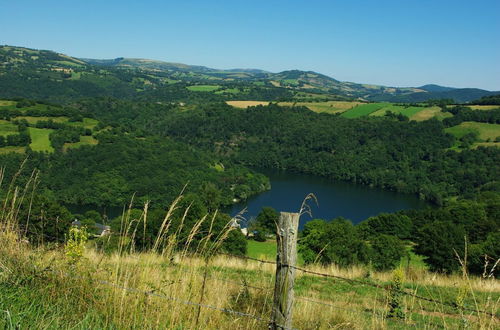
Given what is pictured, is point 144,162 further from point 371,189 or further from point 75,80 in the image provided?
point 75,80

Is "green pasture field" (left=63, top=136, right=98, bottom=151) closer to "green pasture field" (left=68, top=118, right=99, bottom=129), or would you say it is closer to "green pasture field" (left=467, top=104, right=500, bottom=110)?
"green pasture field" (left=68, top=118, right=99, bottom=129)

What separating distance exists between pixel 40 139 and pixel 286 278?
8171 centimetres

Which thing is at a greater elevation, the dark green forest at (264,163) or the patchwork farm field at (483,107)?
the patchwork farm field at (483,107)

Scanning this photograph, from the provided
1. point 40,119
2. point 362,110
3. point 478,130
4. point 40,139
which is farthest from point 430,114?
point 40,119

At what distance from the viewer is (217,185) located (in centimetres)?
7731

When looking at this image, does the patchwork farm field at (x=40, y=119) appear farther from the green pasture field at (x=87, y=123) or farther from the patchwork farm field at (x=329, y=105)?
the patchwork farm field at (x=329, y=105)

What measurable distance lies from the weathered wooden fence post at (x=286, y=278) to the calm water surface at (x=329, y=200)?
54.5 m

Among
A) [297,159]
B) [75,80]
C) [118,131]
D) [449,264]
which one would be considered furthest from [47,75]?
[449,264]

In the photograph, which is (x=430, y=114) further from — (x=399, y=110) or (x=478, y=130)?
(x=478, y=130)

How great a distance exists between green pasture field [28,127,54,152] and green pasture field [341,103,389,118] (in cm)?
8941

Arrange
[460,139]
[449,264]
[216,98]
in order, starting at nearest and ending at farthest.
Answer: [449,264]
[460,139]
[216,98]

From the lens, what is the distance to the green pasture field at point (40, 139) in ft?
235

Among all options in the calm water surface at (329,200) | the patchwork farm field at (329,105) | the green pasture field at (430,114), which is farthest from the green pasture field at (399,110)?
the calm water surface at (329,200)

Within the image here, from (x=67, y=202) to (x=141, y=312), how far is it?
7018cm
